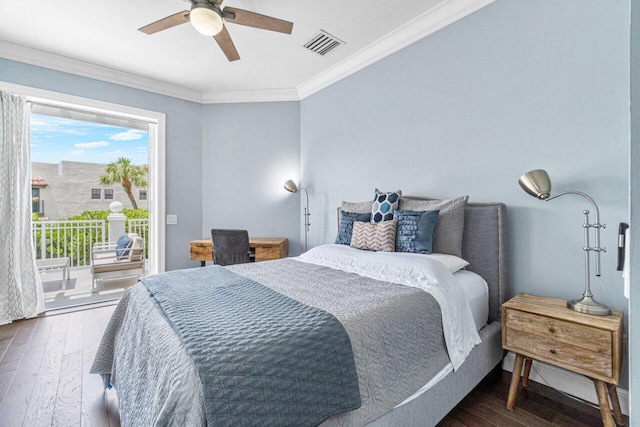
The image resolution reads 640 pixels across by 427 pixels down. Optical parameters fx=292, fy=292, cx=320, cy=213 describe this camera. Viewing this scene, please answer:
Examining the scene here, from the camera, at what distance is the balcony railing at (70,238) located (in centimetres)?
459

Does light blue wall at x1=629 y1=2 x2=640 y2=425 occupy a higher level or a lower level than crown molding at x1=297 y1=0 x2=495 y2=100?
lower

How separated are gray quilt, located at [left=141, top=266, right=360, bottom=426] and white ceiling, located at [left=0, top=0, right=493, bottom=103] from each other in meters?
2.41

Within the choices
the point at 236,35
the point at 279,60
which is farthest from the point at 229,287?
the point at 279,60

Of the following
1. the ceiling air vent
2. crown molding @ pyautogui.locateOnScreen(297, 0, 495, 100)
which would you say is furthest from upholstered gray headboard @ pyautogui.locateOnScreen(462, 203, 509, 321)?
the ceiling air vent

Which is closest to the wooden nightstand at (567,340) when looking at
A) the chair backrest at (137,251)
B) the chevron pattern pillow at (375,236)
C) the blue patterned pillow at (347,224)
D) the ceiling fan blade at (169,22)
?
the chevron pattern pillow at (375,236)

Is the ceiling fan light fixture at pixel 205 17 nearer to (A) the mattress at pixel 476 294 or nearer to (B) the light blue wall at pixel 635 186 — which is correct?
(B) the light blue wall at pixel 635 186

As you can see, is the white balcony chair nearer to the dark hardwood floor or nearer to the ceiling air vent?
the dark hardwood floor

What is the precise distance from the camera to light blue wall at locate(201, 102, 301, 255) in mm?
4203

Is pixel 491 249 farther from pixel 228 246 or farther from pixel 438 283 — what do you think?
pixel 228 246

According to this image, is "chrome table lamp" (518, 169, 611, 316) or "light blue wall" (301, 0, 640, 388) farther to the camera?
"light blue wall" (301, 0, 640, 388)

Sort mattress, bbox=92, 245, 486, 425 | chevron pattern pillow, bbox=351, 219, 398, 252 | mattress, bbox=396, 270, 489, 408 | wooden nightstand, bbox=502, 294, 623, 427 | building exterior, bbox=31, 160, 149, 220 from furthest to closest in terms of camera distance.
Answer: building exterior, bbox=31, 160, 149, 220, chevron pattern pillow, bbox=351, 219, 398, 252, mattress, bbox=396, 270, 489, 408, wooden nightstand, bbox=502, 294, 623, 427, mattress, bbox=92, 245, 486, 425

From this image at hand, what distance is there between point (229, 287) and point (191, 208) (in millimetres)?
2876

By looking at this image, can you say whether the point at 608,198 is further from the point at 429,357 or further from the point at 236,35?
the point at 236,35

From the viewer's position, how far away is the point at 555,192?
1883 millimetres
